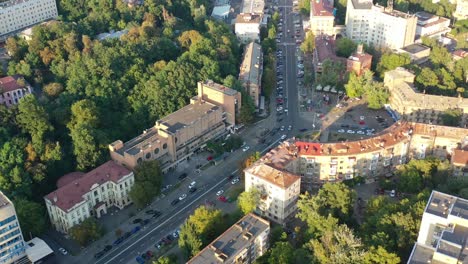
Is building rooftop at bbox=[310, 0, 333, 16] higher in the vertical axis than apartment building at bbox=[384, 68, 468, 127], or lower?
higher

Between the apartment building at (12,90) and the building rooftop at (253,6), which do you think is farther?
the building rooftop at (253,6)

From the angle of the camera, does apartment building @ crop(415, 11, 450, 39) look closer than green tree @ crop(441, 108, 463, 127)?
No

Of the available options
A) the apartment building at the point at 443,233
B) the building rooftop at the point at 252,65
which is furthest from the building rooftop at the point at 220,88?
the apartment building at the point at 443,233

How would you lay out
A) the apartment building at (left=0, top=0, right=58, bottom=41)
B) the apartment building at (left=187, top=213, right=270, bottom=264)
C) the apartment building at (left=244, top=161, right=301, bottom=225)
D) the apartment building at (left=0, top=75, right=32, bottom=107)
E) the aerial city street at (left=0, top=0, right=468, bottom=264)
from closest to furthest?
the apartment building at (left=187, top=213, right=270, bottom=264) < the aerial city street at (left=0, top=0, right=468, bottom=264) < the apartment building at (left=244, top=161, right=301, bottom=225) < the apartment building at (left=0, top=75, right=32, bottom=107) < the apartment building at (left=0, top=0, right=58, bottom=41)

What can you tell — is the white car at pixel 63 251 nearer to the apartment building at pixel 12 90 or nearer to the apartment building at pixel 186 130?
the apartment building at pixel 186 130

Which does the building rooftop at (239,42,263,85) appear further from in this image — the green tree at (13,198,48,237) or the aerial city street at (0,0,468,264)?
the green tree at (13,198,48,237)

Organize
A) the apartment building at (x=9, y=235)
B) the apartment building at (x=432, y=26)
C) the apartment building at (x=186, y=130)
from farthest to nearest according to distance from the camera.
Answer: the apartment building at (x=432, y=26) < the apartment building at (x=186, y=130) < the apartment building at (x=9, y=235)

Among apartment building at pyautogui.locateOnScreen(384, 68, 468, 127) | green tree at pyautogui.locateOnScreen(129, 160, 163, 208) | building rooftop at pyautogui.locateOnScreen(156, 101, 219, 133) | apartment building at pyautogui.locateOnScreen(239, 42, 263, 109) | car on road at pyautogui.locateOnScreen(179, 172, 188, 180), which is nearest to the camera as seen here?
green tree at pyautogui.locateOnScreen(129, 160, 163, 208)

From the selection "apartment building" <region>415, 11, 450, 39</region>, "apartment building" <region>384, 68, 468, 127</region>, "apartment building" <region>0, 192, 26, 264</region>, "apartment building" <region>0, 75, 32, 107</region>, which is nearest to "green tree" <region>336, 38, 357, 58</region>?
"apartment building" <region>415, 11, 450, 39</region>
